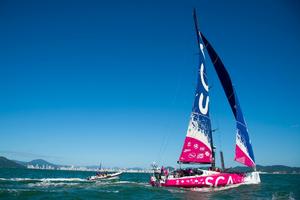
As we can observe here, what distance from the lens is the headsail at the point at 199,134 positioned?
36750 millimetres

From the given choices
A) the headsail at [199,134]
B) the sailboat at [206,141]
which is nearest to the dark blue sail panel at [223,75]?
the sailboat at [206,141]

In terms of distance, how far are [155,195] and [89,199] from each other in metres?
6.13

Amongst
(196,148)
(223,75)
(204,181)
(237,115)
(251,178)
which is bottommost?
(204,181)

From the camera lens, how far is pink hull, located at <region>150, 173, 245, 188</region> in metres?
33.4

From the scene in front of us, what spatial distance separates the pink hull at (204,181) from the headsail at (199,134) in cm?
296

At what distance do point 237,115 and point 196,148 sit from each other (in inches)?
238

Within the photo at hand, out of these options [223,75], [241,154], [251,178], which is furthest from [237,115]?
[251,178]

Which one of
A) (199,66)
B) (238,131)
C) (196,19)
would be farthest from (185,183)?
(196,19)

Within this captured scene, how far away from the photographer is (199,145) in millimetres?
36875

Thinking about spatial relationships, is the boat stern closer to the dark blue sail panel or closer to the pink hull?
the pink hull

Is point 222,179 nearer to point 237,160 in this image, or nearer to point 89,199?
point 237,160

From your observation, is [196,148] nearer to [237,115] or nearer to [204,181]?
[204,181]

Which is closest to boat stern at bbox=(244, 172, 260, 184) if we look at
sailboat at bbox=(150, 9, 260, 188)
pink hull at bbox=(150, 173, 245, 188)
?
sailboat at bbox=(150, 9, 260, 188)

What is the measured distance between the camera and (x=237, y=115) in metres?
38.0
